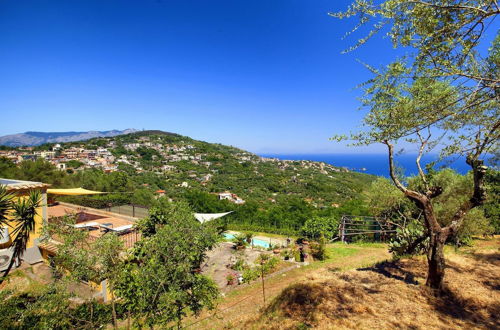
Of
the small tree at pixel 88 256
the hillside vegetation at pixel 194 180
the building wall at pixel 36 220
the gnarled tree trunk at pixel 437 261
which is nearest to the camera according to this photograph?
the small tree at pixel 88 256

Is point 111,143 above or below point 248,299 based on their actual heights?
above

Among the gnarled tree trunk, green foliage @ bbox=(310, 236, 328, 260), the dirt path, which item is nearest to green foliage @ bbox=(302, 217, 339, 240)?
green foliage @ bbox=(310, 236, 328, 260)

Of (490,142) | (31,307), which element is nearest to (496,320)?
(490,142)

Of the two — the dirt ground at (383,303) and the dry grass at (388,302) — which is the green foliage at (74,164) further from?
the dry grass at (388,302)

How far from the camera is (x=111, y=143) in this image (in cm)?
8288

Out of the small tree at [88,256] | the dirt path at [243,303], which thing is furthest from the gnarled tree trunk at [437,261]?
the small tree at [88,256]

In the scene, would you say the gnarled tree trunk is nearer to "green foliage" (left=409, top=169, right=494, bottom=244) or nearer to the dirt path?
the dirt path

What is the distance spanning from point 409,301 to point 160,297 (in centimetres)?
521

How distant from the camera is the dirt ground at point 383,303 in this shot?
4.73 metres

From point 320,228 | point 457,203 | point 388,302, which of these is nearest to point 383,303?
point 388,302

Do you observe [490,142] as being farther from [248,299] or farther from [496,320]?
[248,299]

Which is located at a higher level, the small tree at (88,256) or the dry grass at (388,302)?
the small tree at (88,256)

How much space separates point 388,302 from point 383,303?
13cm

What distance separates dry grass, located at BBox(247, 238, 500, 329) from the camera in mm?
4703
